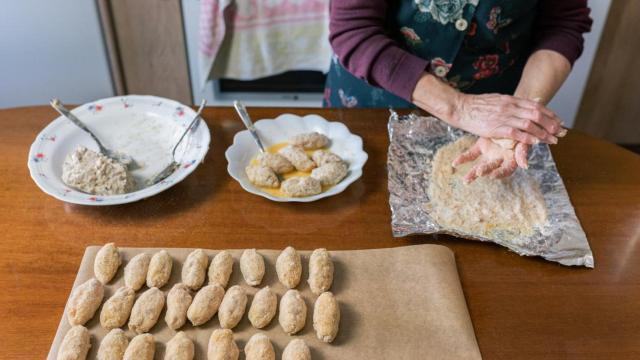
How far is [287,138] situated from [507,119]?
0.42 m

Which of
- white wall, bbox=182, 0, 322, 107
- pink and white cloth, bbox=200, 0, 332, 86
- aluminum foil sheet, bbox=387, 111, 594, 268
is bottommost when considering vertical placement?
white wall, bbox=182, 0, 322, 107

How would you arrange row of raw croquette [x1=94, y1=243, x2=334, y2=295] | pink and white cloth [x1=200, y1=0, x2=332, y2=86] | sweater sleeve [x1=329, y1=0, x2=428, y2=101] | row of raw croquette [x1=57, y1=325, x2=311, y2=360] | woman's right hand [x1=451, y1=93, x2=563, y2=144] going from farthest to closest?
pink and white cloth [x1=200, y1=0, x2=332, y2=86]
sweater sleeve [x1=329, y1=0, x2=428, y2=101]
woman's right hand [x1=451, y1=93, x2=563, y2=144]
row of raw croquette [x1=94, y1=243, x2=334, y2=295]
row of raw croquette [x1=57, y1=325, x2=311, y2=360]

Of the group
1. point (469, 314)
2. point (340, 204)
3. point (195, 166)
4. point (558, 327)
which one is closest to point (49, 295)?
point (195, 166)

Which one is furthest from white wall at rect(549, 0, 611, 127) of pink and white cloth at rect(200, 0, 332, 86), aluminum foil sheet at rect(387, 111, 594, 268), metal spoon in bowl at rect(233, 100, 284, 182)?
metal spoon in bowl at rect(233, 100, 284, 182)

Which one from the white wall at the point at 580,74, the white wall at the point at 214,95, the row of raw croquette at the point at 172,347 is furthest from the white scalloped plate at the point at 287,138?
the white wall at the point at 580,74

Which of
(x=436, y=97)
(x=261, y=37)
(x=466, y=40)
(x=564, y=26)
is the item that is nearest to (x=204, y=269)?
(x=436, y=97)

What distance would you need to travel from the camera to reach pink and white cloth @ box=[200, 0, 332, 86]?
5.89ft

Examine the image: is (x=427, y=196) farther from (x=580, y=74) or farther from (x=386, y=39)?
(x=580, y=74)

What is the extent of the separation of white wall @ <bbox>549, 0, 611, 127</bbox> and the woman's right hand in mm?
1168

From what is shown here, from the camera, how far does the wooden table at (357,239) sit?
2.41 feet

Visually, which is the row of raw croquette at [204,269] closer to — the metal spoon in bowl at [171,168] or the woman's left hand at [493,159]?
the metal spoon in bowl at [171,168]

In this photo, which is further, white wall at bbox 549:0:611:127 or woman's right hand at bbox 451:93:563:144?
white wall at bbox 549:0:611:127

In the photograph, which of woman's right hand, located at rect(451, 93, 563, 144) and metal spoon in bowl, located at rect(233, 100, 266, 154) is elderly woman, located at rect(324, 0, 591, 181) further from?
metal spoon in bowl, located at rect(233, 100, 266, 154)

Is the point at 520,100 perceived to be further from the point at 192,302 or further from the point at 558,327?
the point at 192,302
